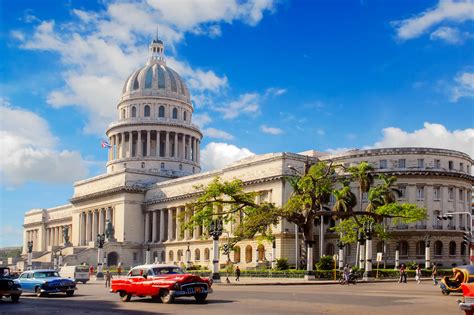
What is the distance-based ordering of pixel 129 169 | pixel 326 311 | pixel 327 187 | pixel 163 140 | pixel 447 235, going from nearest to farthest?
pixel 326 311 → pixel 327 187 → pixel 447 235 → pixel 129 169 → pixel 163 140

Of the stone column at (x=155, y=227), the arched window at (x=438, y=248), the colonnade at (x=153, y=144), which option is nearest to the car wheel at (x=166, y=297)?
the arched window at (x=438, y=248)

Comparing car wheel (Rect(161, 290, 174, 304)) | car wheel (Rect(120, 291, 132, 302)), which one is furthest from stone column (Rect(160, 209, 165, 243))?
car wheel (Rect(161, 290, 174, 304))

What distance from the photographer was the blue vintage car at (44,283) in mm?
39094

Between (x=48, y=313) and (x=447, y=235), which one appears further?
(x=447, y=235)

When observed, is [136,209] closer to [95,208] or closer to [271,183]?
[95,208]

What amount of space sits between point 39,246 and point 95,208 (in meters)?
42.2

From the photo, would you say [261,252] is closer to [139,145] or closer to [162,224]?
[162,224]

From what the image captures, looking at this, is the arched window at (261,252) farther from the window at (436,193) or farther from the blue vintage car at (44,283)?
the blue vintage car at (44,283)

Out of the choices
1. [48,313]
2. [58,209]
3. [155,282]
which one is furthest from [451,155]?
[58,209]

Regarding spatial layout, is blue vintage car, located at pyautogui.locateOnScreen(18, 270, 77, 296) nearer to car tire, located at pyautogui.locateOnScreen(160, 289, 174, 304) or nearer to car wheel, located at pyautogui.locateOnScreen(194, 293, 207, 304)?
car tire, located at pyautogui.locateOnScreen(160, 289, 174, 304)

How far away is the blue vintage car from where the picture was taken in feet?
128

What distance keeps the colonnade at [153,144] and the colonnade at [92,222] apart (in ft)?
43.7

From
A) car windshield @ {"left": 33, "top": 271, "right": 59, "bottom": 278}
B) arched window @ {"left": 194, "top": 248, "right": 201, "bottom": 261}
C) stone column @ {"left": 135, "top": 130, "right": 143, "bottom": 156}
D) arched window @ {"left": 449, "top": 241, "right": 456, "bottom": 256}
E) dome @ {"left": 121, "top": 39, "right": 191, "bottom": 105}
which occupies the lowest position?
arched window @ {"left": 194, "top": 248, "right": 201, "bottom": 261}

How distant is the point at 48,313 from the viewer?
90.3 ft
